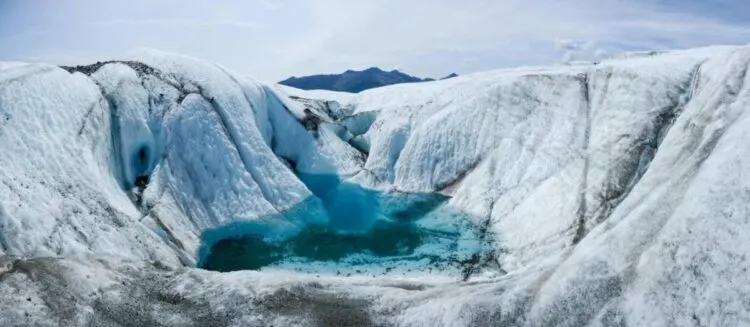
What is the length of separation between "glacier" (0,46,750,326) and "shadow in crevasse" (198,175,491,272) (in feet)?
0.75

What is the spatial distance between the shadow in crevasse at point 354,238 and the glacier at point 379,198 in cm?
23

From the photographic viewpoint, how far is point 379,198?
5616 cm

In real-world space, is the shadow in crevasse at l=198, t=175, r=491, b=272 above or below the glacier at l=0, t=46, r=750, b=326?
below

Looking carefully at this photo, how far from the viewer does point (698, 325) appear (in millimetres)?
20688

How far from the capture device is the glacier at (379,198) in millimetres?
23891

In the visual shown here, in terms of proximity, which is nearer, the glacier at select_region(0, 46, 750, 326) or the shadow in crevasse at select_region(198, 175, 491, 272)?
the glacier at select_region(0, 46, 750, 326)

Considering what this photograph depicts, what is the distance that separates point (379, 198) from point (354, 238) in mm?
12403

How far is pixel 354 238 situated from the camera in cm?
4416

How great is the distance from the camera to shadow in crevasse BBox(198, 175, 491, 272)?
130 ft

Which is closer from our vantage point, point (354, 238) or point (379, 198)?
point (354, 238)

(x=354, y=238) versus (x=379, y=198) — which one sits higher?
(x=354, y=238)

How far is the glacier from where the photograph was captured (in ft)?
78.4

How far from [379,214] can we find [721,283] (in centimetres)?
3194

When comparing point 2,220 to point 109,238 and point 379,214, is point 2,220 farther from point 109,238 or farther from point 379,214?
point 379,214
